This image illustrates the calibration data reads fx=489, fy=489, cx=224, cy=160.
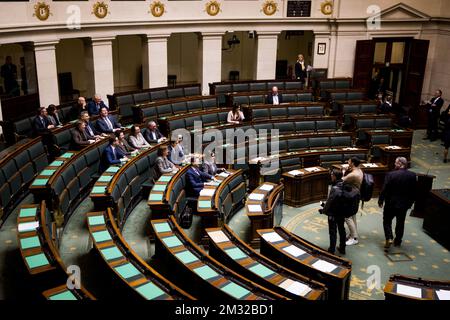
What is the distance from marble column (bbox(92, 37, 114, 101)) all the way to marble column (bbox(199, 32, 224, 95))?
10.2 feet

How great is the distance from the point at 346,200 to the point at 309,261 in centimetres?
158

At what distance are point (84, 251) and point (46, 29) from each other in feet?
24.4

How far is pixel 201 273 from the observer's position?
5488 millimetres

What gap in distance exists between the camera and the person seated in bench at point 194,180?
872 centimetres

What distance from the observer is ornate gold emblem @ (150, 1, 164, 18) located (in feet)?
47.9

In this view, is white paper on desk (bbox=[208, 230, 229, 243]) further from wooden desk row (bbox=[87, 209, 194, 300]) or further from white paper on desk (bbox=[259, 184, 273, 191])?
white paper on desk (bbox=[259, 184, 273, 191])

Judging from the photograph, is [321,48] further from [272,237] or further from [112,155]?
[272,237]

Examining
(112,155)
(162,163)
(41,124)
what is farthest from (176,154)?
(41,124)

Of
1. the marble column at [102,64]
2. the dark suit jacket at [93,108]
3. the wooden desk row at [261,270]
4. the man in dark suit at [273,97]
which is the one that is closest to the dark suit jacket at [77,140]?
the dark suit jacket at [93,108]

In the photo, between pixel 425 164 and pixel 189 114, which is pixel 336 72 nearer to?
pixel 425 164

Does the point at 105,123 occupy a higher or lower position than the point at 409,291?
higher

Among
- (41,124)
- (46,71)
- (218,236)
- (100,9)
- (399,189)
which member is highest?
(100,9)

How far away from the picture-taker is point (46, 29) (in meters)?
12.4
